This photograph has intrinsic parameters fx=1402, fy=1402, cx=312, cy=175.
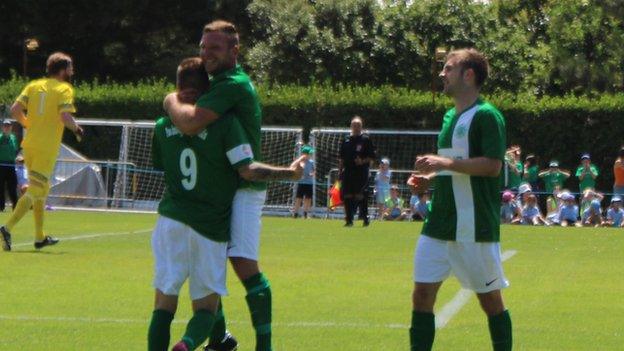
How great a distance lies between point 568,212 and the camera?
29.1 m

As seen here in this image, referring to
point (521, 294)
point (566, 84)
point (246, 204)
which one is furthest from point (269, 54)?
point (246, 204)

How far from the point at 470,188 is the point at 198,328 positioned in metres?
1.69

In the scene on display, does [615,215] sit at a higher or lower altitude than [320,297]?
lower

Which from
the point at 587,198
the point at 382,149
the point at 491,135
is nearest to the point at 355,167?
the point at 587,198

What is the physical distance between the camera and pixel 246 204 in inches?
294

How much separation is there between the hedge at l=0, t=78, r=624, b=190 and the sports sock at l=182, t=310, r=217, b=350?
27166 mm

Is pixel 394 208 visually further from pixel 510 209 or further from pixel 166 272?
pixel 166 272

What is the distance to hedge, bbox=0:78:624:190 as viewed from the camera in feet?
112

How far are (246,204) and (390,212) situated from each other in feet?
76.0

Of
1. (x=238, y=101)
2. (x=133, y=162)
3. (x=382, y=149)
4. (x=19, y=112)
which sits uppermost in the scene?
(x=238, y=101)

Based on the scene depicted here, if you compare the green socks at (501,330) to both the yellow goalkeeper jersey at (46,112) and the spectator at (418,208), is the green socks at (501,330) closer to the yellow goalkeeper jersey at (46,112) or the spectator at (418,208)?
the yellow goalkeeper jersey at (46,112)

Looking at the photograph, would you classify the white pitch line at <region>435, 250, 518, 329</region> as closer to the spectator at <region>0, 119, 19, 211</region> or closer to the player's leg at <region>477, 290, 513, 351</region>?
the player's leg at <region>477, 290, 513, 351</region>

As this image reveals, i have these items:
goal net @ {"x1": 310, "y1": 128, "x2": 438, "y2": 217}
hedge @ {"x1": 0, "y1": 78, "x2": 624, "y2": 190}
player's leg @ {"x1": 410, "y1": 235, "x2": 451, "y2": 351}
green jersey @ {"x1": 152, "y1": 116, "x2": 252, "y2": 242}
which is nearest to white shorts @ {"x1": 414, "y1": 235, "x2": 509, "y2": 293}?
player's leg @ {"x1": 410, "y1": 235, "x2": 451, "y2": 351}

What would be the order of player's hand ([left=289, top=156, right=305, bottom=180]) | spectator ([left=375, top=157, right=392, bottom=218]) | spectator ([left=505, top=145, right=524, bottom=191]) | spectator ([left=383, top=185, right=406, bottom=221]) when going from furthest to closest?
spectator ([left=375, top=157, right=392, bottom=218])
spectator ([left=383, top=185, right=406, bottom=221])
spectator ([left=505, top=145, right=524, bottom=191])
player's hand ([left=289, top=156, right=305, bottom=180])
